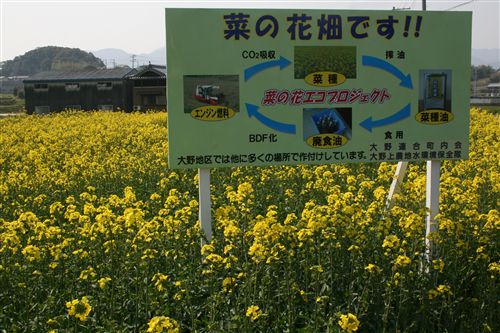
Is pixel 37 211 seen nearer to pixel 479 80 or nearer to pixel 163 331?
pixel 163 331

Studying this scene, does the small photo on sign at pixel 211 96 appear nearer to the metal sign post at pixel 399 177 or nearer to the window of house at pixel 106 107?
the metal sign post at pixel 399 177

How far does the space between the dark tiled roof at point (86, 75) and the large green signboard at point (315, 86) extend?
38336 millimetres

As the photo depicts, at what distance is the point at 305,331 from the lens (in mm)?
4008

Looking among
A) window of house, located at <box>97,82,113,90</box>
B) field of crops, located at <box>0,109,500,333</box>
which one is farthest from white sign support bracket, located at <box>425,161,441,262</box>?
window of house, located at <box>97,82,113,90</box>

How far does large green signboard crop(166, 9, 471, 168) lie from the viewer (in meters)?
5.70

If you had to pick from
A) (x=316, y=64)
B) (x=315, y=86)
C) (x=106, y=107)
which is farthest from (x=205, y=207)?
(x=106, y=107)

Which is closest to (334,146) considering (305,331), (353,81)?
(353,81)

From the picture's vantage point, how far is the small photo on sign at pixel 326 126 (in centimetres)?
595

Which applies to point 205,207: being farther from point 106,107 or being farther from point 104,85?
point 104,85

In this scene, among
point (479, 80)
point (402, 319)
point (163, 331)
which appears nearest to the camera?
point (163, 331)

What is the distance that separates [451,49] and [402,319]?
300cm

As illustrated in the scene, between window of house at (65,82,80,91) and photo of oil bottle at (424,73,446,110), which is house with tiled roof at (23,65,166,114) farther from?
photo of oil bottle at (424,73,446,110)

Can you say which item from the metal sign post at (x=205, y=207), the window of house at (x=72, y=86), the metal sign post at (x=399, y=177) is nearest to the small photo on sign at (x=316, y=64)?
the metal sign post at (x=205, y=207)

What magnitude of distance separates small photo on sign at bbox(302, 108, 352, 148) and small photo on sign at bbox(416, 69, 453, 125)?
0.81 metres
